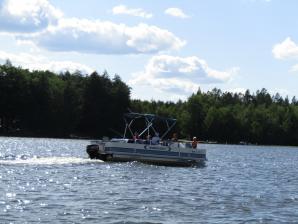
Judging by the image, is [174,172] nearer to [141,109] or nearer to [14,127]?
[14,127]

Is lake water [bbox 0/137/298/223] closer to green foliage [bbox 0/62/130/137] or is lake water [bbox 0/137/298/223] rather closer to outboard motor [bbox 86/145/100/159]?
outboard motor [bbox 86/145/100/159]

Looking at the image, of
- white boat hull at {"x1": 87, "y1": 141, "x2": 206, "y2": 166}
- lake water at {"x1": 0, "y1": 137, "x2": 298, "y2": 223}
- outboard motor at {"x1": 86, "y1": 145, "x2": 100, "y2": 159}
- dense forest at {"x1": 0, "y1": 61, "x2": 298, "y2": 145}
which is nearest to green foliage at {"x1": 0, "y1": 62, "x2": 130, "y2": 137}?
dense forest at {"x1": 0, "y1": 61, "x2": 298, "y2": 145}

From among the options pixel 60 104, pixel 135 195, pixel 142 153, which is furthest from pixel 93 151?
pixel 60 104

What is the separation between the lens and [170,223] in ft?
92.6

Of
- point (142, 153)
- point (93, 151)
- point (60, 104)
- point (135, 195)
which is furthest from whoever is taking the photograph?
point (60, 104)

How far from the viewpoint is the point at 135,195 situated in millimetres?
37688

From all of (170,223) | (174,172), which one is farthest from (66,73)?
(170,223)

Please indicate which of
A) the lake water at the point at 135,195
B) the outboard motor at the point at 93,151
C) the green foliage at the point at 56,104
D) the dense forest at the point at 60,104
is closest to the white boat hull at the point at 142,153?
the outboard motor at the point at 93,151

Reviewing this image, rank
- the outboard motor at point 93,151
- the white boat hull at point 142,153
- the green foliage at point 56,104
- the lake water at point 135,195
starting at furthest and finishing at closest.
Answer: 1. the green foliage at point 56,104
2. the outboard motor at point 93,151
3. the white boat hull at point 142,153
4. the lake water at point 135,195

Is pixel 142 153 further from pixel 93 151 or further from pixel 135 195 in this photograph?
pixel 135 195

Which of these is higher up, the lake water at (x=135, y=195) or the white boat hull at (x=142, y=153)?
the white boat hull at (x=142, y=153)

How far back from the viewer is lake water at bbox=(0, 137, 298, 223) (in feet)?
97.3

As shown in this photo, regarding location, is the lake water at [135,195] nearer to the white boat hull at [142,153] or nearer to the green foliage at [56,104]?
the white boat hull at [142,153]

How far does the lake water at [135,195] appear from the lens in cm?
2967
